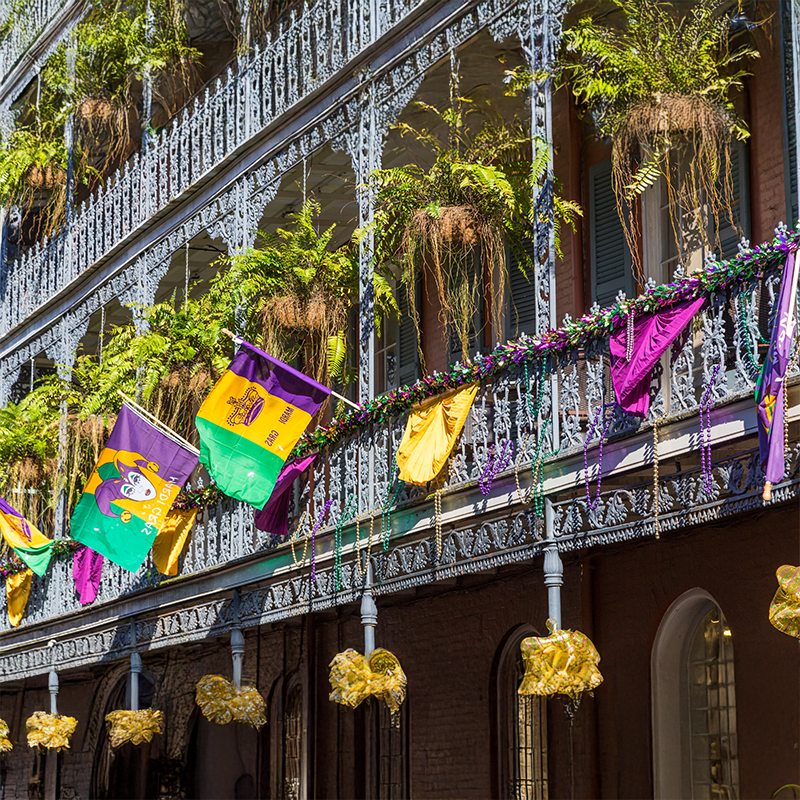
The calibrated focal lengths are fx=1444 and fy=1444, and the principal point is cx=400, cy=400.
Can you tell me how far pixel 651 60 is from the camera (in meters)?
10.6

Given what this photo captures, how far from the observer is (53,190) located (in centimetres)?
1966

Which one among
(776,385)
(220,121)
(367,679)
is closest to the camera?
(776,385)

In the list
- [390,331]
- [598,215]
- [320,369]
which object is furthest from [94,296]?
[598,215]

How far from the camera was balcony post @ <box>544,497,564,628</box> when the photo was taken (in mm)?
9229

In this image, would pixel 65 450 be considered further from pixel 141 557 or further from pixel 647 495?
pixel 647 495

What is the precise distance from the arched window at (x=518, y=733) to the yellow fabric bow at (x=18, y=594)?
7.42 m

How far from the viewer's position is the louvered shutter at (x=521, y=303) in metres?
13.8

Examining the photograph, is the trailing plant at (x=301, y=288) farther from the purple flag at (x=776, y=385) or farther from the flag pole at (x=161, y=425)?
the purple flag at (x=776, y=385)

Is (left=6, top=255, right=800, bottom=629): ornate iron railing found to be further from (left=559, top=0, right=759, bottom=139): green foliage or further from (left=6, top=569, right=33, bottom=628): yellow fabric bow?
(left=6, top=569, right=33, bottom=628): yellow fabric bow

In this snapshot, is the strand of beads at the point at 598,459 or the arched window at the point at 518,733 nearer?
the strand of beads at the point at 598,459

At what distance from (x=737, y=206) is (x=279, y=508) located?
457cm

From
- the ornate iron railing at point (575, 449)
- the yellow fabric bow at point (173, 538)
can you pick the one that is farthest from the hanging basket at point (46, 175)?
the ornate iron railing at point (575, 449)

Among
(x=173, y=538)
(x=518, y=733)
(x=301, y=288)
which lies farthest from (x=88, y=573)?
(x=518, y=733)

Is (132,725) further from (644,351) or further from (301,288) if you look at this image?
(644,351)
